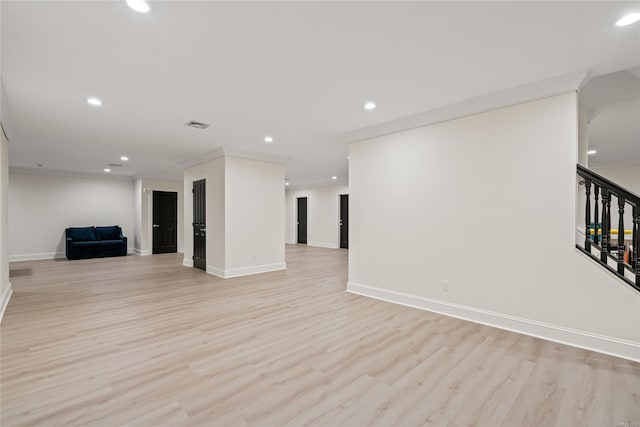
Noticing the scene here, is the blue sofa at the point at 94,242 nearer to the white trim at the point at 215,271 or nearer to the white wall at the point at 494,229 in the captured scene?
the white trim at the point at 215,271

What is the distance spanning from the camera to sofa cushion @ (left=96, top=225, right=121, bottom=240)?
941 centimetres

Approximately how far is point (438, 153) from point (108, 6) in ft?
11.5

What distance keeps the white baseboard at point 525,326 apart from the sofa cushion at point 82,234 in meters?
9.15

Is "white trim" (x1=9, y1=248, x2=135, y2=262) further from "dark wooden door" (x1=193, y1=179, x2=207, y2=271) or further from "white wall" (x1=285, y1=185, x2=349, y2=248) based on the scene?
"white wall" (x1=285, y1=185, x2=349, y2=248)

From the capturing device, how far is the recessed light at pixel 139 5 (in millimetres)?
1864

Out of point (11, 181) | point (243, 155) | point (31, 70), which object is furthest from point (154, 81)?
point (11, 181)

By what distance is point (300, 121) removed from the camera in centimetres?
425

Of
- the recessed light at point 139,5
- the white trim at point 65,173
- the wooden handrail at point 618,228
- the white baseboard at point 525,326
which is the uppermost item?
the recessed light at point 139,5

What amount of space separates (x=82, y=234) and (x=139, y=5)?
955 centimetres

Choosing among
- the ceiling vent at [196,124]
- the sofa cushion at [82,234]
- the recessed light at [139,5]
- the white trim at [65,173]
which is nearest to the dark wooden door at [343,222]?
the white trim at [65,173]

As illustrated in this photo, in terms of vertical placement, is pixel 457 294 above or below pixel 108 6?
below

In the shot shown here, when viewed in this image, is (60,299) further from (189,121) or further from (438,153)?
(438,153)

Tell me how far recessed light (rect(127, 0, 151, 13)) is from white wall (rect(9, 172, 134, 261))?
32.1 ft

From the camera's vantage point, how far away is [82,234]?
9.04 metres
